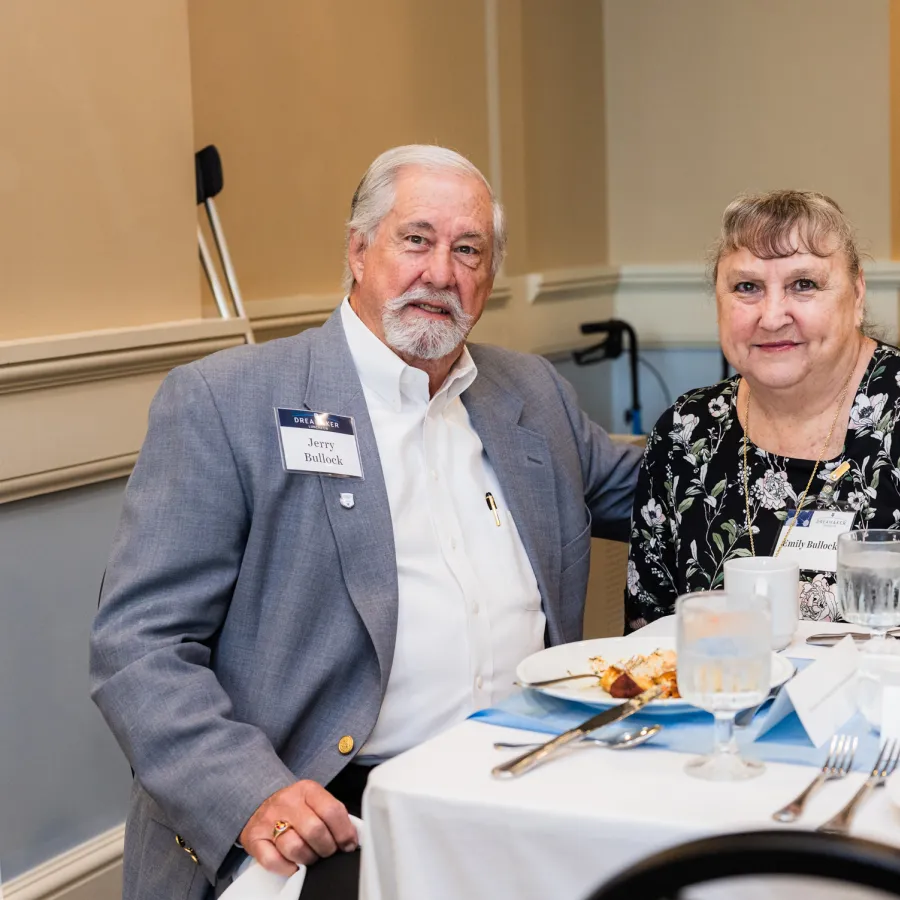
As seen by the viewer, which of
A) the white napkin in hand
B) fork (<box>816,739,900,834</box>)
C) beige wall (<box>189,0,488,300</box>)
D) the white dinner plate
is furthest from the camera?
beige wall (<box>189,0,488,300</box>)

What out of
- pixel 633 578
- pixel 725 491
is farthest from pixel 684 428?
pixel 633 578

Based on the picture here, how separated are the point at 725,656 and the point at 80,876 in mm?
1899

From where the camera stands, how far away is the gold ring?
1.56m

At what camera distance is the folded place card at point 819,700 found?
1261 millimetres

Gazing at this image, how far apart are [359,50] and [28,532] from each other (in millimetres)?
1800

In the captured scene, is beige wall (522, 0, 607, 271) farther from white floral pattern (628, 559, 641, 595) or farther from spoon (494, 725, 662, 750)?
spoon (494, 725, 662, 750)

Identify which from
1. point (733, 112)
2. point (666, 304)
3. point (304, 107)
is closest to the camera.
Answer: point (304, 107)

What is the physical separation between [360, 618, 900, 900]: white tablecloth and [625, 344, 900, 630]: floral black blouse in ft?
2.72

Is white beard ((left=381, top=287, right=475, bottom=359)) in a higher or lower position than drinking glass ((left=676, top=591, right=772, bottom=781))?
higher

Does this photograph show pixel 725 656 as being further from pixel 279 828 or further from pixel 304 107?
pixel 304 107

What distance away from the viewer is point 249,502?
6.06ft

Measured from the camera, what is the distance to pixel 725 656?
1146mm

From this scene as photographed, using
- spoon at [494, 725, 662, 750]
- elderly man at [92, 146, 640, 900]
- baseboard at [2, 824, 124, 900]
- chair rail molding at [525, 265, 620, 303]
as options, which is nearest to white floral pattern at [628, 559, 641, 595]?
elderly man at [92, 146, 640, 900]

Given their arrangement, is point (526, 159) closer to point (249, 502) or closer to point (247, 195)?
point (247, 195)
